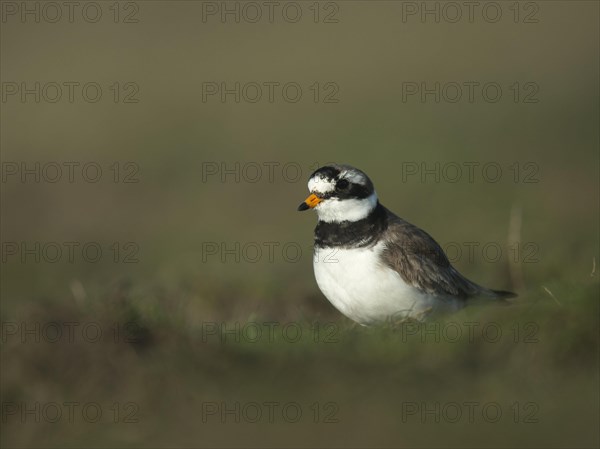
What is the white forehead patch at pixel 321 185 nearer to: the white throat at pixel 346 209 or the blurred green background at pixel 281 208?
the white throat at pixel 346 209

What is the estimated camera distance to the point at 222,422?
6762 millimetres

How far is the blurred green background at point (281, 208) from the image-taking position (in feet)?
23.2

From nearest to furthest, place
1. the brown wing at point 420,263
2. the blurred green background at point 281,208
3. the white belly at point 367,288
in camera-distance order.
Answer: the blurred green background at point 281,208 < the white belly at point 367,288 < the brown wing at point 420,263

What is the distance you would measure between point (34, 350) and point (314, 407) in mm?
2761

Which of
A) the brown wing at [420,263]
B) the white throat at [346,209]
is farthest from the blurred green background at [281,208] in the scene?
the white throat at [346,209]

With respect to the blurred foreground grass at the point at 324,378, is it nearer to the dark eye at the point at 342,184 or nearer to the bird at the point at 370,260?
the bird at the point at 370,260

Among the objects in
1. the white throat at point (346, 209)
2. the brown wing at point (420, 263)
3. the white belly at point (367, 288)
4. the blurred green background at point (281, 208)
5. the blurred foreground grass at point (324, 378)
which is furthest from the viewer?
the white throat at point (346, 209)

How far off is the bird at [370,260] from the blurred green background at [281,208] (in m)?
0.38

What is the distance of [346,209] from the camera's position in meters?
8.57

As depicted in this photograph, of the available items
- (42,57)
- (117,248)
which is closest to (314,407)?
(117,248)

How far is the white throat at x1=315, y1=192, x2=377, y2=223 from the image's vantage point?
8.55 m

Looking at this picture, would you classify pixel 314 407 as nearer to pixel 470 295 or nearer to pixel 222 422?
pixel 222 422

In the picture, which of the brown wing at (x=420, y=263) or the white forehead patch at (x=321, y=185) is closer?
the brown wing at (x=420, y=263)

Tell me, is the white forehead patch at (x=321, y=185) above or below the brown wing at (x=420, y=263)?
above
